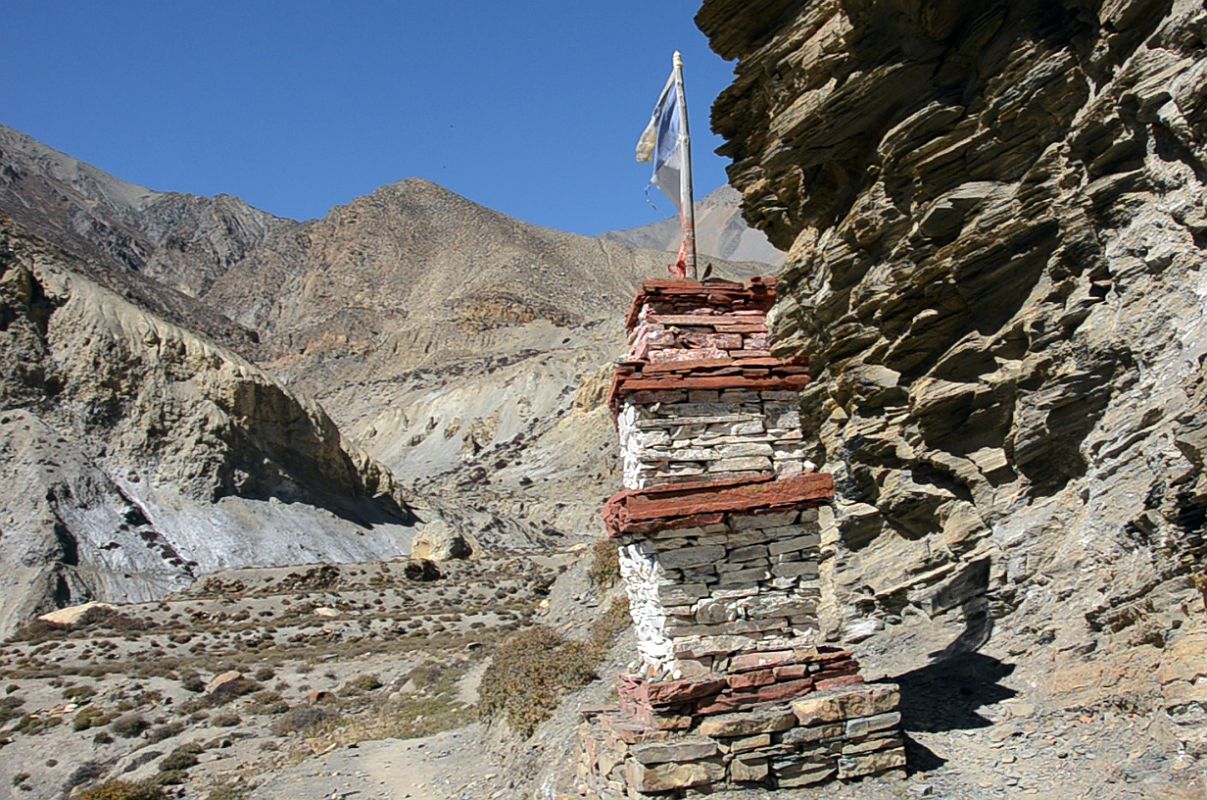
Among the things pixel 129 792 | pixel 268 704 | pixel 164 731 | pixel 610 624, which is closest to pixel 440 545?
pixel 268 704

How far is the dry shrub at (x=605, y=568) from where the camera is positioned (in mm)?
20234

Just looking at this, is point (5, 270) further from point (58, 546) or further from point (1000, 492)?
point (1000, 492)

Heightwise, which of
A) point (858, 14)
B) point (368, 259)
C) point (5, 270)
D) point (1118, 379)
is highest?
point (368, 259)

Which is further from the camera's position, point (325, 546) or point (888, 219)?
point (325, 546)

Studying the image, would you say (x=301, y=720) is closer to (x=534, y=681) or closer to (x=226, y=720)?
(x=226, y=720)

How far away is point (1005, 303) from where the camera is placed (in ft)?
40.6

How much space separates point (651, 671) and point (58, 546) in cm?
3978

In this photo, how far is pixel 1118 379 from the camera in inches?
404

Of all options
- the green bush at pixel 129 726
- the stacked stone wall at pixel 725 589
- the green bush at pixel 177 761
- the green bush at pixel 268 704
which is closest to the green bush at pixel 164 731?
the green bush at pixel 129 726

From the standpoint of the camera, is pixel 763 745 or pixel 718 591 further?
pixel 718 591

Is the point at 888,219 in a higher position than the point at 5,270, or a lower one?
lower

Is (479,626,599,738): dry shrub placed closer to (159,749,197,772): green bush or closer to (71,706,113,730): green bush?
(159,749,197,772): green bush

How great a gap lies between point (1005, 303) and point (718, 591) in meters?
7.31

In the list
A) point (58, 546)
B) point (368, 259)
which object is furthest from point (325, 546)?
point (368, 259)
